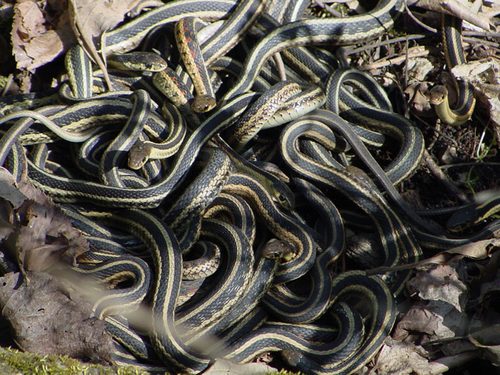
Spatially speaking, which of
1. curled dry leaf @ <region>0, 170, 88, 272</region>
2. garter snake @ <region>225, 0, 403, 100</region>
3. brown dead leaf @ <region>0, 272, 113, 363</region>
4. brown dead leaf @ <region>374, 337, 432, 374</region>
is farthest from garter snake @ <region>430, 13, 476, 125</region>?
brown dead leaf @ <region>0, 272, 113, 363</region>

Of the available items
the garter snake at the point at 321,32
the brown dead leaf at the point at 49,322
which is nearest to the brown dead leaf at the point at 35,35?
the garter snake at the point at 321,32

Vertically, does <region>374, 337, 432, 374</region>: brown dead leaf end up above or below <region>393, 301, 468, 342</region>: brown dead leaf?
below

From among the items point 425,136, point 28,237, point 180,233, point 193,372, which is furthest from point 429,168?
point 28,237

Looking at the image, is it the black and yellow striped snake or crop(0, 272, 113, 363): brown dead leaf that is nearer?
crop(0, 272, 113, 363): brown dead leaf

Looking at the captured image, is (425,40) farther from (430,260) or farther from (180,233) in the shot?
(180,233)

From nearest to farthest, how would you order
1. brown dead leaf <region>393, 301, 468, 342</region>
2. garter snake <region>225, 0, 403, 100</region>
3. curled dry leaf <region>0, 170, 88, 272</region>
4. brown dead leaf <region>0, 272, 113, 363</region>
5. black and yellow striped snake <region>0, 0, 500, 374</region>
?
1. brown dead leaf <region>0, 272, 113, 363</region>
2. curled dry leaf <region>0, 170, 88, 272</region>
3. black and yellow striped snake <region>0, 0, 500, 374</region>
4. brown dead leaf <region>393, 301, 468, 342</region>
5. garter snake <region>225, 0, 403, 100</region>

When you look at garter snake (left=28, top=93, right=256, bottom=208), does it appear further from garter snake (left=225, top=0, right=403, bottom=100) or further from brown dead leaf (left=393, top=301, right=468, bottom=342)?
brown dead leaf (left=393, top=301, right=468, bottom=342)
